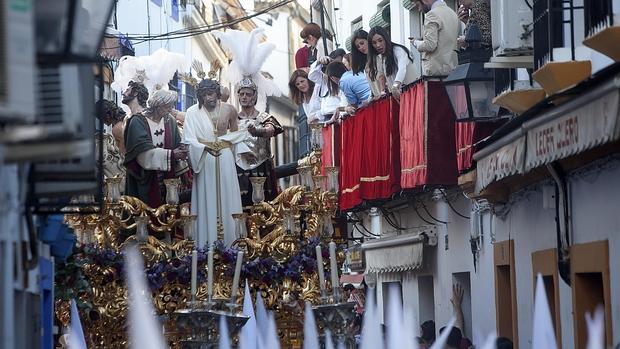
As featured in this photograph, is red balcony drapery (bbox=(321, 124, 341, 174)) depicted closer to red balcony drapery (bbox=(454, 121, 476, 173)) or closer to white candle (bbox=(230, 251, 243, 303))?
red balcony drapery (bbox=(454, 121, 476, 173))

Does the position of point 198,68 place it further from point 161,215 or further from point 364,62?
point 364,62

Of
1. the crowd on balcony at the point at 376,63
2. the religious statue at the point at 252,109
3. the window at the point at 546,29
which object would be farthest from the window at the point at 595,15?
the crowd on balcony at the point at 376,63

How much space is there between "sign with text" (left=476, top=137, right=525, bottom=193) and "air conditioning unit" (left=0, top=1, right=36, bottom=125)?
7419 millimetres

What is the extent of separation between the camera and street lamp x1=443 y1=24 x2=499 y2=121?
16156mm

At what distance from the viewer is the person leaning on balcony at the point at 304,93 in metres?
22.5

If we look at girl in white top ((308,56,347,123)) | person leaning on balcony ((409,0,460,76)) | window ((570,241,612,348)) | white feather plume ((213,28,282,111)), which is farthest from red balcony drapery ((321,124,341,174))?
window ((570,241,612,348))

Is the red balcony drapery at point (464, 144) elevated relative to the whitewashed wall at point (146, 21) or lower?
lower

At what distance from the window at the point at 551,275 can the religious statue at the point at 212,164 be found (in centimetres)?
271

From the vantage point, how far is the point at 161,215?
14.6m

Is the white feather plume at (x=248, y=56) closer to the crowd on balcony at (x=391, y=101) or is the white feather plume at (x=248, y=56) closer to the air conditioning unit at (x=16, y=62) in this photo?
the crowd on balcony at (x=391, y=101)

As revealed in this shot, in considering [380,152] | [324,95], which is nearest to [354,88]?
[324,95]

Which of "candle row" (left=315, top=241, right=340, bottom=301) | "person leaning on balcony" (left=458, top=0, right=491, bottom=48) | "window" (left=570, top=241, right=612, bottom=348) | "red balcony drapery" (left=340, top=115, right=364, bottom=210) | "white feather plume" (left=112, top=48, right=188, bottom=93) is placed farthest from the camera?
"red balcony drapery" (left=340, top=115, right=364, bottom=210)

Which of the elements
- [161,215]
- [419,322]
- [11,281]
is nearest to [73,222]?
[161,215]

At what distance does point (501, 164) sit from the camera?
14.3m
